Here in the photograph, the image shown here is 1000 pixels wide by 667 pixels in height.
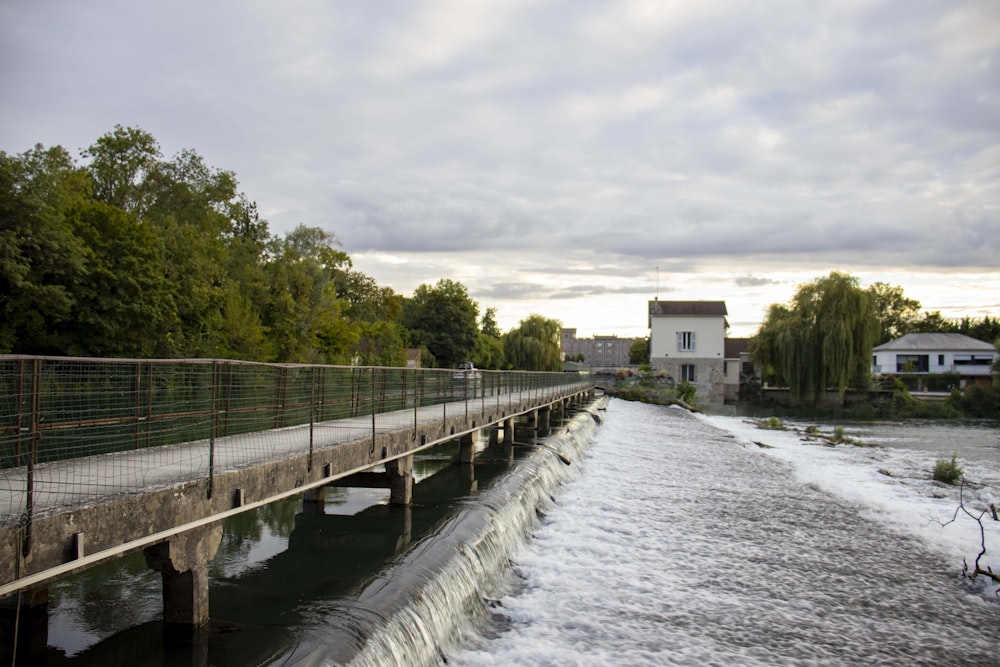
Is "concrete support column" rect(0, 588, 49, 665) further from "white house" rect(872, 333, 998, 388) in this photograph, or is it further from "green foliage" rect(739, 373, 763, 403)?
"white house" rect(872, 333, 998, 388)

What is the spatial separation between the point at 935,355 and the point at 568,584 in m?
74.7

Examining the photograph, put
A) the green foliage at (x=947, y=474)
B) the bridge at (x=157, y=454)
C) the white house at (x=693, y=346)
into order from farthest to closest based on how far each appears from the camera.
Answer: the white house at (x=693, y=346) < the green foliage at (x=947, y=474) < the bridge at (x=157, y=454)

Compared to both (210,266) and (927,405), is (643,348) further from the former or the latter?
(210,266)

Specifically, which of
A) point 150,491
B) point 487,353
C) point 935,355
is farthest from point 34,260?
point 935,355

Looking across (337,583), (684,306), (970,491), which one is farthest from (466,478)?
(684,306)

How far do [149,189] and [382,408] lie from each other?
27014 millimetres

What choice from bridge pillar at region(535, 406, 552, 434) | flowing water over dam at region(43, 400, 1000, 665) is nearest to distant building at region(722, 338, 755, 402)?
bridge pillar at region(535, 406, 552, 434)

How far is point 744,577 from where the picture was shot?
10000mm

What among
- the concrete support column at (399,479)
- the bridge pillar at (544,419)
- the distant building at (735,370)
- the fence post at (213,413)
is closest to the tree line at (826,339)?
the distant building at (735,370)

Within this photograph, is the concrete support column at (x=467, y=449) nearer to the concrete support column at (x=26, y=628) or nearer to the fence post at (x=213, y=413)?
the fence post at (x=213, y=413)

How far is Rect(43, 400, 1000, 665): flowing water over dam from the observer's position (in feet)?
22.0

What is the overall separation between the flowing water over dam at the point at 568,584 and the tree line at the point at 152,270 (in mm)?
10961

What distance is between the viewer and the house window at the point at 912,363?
71.7m

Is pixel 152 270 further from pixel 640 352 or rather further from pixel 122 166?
pixel 640 352
